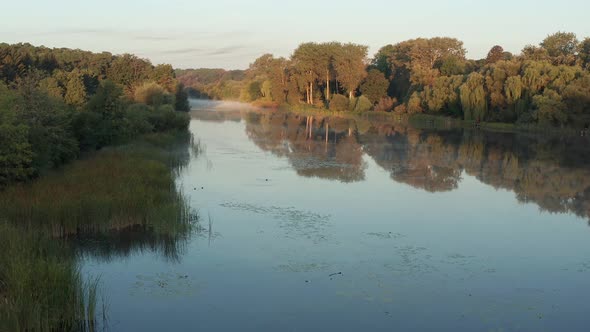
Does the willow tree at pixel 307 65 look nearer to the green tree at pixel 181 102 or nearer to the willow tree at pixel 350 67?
the willow tree at pixel 350 67

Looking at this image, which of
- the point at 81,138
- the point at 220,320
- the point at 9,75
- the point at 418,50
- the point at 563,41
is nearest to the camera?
the point at 220,320

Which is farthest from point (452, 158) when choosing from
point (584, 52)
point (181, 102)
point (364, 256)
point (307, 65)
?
point (307, 65)

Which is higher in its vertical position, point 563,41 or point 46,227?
point 563,41

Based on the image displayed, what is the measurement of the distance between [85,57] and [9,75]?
1173 inches

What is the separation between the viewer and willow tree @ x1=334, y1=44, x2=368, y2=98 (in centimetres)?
7000

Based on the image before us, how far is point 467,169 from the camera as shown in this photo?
23625 mm

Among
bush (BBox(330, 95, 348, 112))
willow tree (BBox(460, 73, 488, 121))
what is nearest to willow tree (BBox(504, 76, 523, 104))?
willow tree (BBox(460, 73, 488, 121))

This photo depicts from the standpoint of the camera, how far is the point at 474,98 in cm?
4788

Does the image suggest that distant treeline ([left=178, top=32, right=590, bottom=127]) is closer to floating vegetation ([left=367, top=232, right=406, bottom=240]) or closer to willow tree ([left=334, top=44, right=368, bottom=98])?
willow tree ([left=334, top=44, right=368, bottom=98])

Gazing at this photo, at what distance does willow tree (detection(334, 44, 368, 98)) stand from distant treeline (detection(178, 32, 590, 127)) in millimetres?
122

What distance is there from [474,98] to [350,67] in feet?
81.7

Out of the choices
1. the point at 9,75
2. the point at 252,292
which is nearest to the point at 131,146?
the point at 252,292

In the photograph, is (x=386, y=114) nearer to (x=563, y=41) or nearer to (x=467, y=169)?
(x=563, y=41)

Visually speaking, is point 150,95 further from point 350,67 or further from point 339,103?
point 350,67
